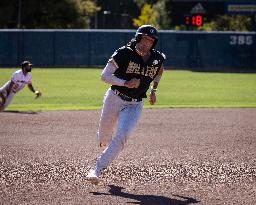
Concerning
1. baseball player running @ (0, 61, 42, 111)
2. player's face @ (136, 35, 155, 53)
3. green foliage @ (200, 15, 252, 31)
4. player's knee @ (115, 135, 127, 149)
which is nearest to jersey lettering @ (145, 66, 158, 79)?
player's face @ (136, 35, 155, 53)

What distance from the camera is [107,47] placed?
39562 mm

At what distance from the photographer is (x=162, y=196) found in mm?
8023

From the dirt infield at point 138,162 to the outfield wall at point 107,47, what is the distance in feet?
72.7

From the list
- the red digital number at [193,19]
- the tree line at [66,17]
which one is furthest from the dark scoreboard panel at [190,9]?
the red digital number at [193,19]

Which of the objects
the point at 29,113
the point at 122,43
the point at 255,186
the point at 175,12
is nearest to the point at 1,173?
the point at 255,186

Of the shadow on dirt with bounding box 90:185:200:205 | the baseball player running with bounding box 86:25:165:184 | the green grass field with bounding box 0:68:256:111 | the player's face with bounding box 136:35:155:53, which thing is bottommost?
the green grass field with bounding box 0:68:256:111

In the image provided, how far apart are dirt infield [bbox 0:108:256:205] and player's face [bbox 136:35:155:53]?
162cm

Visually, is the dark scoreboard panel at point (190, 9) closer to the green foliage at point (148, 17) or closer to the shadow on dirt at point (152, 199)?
the green foliage at point (148, 17)

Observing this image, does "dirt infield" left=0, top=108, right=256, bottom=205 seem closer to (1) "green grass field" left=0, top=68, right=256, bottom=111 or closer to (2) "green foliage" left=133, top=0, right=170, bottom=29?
(1) "green grass field" left=0, top=68, right=256, bottom=111

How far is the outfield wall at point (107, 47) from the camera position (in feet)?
129

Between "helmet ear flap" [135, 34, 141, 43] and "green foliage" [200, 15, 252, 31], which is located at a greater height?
"helmet ear flap" [135, 34, 141, 43]

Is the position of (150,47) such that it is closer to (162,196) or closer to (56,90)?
(162,196)

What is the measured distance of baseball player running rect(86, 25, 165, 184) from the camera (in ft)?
28.5

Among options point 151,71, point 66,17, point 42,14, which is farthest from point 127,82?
point 66,17
